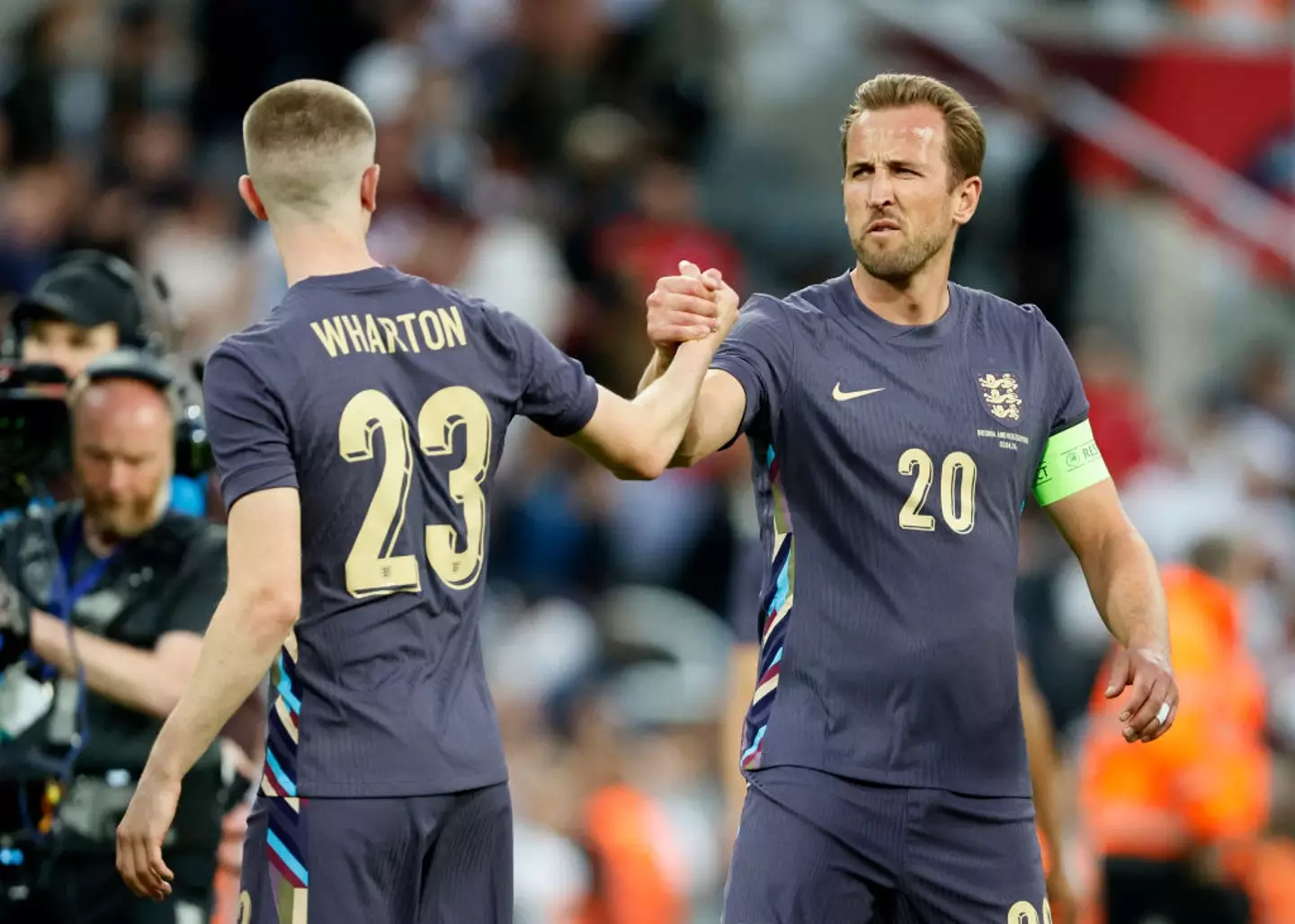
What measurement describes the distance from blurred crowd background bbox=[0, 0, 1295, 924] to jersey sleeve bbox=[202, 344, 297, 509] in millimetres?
2630

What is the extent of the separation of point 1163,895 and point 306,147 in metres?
6.35

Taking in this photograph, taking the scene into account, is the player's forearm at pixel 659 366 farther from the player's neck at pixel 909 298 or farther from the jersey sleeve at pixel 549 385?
the player's neck at pixel 909 298

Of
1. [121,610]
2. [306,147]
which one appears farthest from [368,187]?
[121,610]

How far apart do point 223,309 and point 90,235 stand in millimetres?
778

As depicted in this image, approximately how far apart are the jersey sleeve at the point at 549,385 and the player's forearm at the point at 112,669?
1477 millimetres

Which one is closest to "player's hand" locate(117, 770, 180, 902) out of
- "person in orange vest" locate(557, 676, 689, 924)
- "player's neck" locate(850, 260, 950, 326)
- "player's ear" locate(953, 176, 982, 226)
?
"player's neck" locate(850, 260, 950, 326)

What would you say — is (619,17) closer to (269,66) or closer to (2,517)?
(269,66)

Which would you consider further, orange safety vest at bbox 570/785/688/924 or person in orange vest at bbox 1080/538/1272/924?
orange safety vest at bbox 570/785/688/924

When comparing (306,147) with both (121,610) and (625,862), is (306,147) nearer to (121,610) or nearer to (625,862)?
(121,610)

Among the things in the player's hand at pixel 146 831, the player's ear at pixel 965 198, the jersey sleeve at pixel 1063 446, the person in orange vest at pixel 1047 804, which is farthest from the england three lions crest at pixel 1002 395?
the player's hand at pixel 146 831

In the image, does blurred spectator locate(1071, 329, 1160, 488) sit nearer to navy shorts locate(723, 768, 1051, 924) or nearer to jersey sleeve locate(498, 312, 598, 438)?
navy shorts locate(723, 768, 1051, 924)

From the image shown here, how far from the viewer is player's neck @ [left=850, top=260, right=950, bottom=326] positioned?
5488 mm

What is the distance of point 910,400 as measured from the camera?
534cm

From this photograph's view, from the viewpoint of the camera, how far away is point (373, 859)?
190 inches
